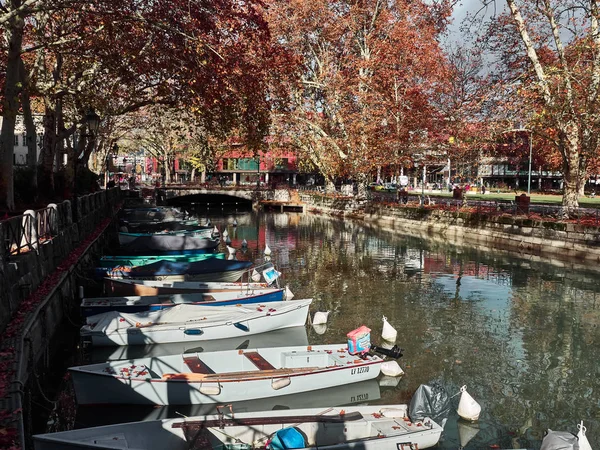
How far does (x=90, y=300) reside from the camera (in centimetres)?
1789

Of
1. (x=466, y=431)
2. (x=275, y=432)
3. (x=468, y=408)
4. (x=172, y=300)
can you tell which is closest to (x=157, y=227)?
(x=172, y=300)

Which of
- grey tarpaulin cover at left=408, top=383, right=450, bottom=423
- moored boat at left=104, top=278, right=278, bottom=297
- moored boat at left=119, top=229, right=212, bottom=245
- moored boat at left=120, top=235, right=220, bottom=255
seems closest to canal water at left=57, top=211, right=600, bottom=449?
grey tarpaulin cover at left=408, top=383, right=450, bottom=423

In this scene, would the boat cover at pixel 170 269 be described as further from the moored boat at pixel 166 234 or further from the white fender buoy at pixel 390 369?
the white fender buoy at pixel 390 369

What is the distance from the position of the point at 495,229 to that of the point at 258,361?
31.4m

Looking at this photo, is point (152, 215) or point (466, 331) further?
point (152, 215)

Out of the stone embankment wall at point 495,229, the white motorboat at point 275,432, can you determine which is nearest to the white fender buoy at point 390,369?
the white motorboat at point 275,432

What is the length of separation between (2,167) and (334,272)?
54.5 feet

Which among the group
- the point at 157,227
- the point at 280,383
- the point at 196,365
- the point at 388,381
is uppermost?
the point at 157,227

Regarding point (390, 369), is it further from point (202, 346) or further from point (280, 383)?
point (202, 346)

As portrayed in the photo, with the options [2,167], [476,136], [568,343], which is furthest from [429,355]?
[476,136]

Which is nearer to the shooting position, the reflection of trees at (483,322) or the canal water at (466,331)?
the canal water at (466,331)

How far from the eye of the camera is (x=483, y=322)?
19469 mm

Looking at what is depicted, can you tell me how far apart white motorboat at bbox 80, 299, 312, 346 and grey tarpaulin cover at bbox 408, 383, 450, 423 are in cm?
720

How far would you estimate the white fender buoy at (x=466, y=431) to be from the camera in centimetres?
1090
